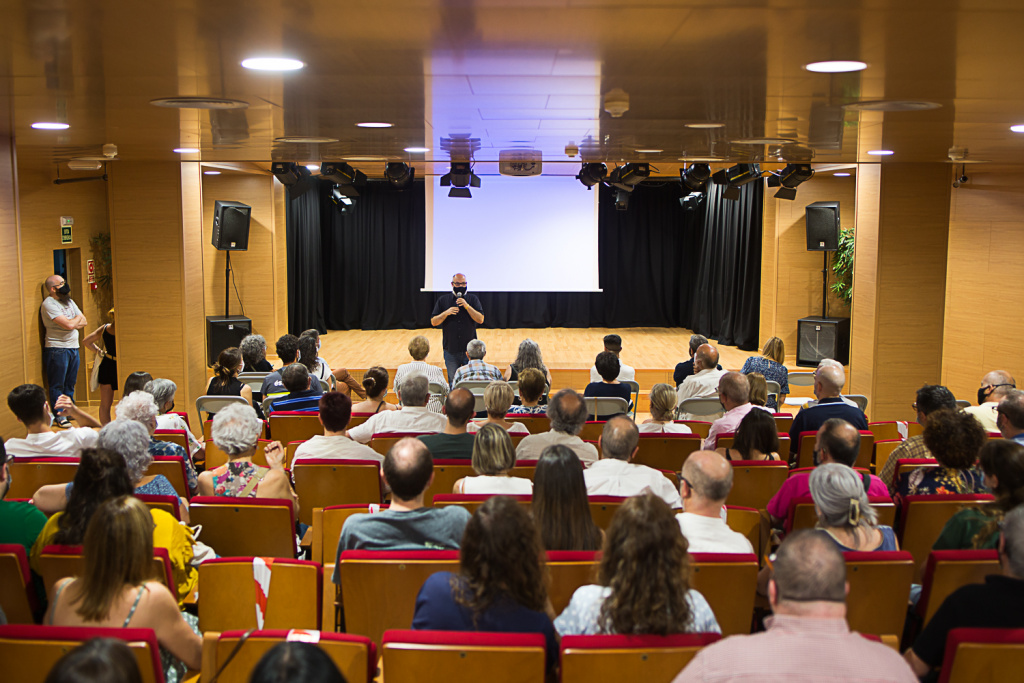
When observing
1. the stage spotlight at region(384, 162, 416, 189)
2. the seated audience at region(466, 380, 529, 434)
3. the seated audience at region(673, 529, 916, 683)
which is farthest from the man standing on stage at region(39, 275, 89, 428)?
the seated audience at region(673, 529, 916, 683)

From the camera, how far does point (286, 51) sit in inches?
145

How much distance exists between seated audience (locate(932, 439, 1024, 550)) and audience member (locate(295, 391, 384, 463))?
8.56ft

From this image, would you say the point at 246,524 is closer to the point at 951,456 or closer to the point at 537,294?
the point at 951,456

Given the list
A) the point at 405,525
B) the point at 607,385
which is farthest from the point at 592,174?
the point at 405,525

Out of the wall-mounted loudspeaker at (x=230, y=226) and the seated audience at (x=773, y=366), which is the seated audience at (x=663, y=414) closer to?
the seated audience at (x=773, y=366)

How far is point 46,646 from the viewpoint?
202cm

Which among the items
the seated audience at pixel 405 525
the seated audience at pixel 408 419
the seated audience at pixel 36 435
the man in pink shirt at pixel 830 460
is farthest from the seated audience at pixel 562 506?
the seated audience at pixel 36 435

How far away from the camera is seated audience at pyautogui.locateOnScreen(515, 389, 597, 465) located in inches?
173

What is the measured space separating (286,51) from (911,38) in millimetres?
2608

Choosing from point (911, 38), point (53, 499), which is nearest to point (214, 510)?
point (53, 499)

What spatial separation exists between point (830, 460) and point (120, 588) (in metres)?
2.88

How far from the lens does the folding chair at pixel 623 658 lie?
204 centimetres

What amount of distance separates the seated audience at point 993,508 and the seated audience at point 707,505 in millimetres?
845

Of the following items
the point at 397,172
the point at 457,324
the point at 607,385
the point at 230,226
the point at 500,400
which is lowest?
the point at 607,385
